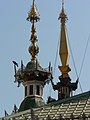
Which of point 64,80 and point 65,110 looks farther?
point 64,80

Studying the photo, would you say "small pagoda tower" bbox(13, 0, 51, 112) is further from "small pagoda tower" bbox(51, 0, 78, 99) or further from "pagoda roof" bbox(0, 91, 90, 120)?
"pagoda roof" bbox(0, 91, 90, 120)

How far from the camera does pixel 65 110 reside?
25109 mm

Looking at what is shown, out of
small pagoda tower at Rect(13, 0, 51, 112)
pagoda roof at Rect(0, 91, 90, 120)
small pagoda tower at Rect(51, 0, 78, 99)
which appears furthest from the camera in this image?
small pagoda tower at Rect(51, 0, 78, 99)

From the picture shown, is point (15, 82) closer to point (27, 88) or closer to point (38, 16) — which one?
point (27, 88)

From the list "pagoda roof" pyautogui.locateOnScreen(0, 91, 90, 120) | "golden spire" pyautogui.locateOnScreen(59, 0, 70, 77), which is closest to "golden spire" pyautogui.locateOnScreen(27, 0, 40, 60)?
"golden spire" pyautogui.locateOnScreen(59, 0, 70, 77)

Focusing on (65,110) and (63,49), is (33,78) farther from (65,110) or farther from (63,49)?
(65,110)

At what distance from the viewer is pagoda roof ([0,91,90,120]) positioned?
24.1m

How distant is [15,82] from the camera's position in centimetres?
4584

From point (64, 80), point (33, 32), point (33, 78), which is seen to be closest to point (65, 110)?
point (33, 78)

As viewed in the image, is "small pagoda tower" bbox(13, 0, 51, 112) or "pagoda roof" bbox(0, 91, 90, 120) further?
"small pagoda tower" bbox(13, 0, 51, 112)

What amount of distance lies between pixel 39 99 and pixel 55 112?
60.2 ft

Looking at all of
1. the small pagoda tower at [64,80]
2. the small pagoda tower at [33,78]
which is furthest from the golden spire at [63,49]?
the small pagoda tower at [33,78]

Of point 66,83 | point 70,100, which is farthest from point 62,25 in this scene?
point 70,100

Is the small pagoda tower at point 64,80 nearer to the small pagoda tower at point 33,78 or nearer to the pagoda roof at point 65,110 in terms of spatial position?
the small pagoda tower at point 33,78
